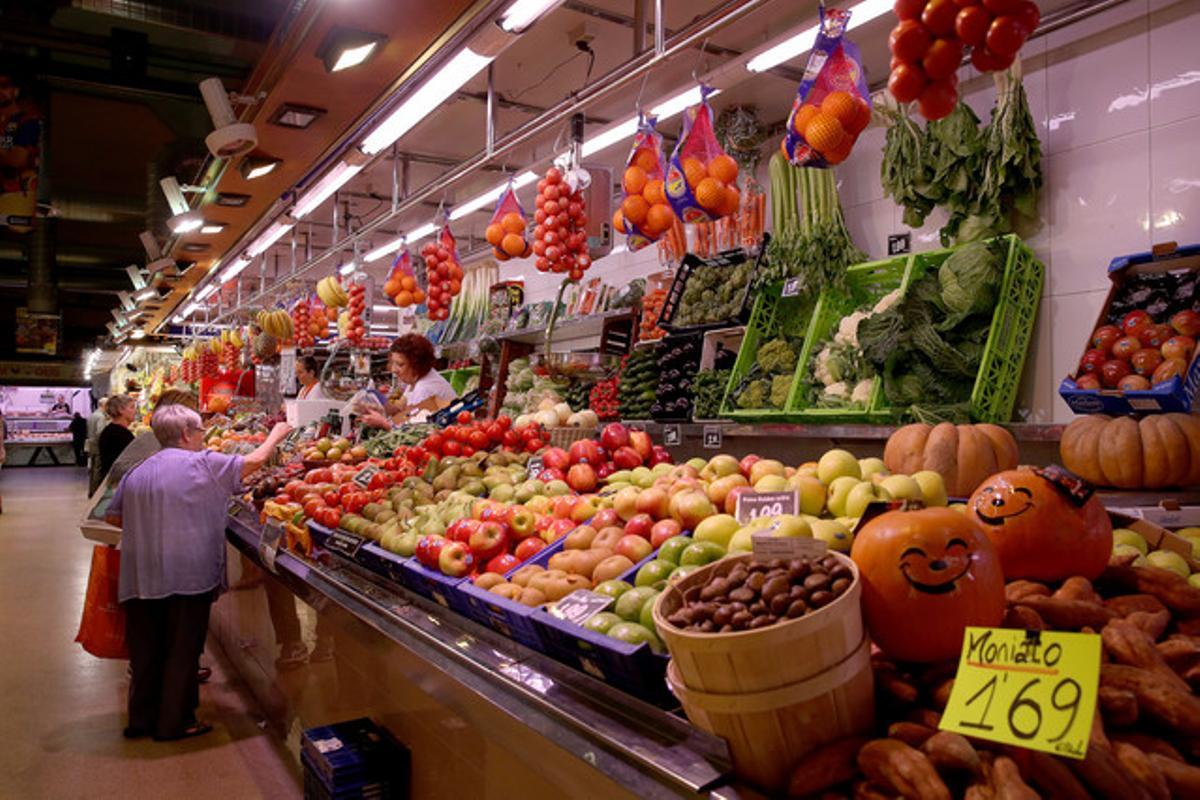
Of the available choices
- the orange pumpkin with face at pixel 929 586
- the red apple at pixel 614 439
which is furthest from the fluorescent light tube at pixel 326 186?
the orange pumpkin with face at pixel 929 586

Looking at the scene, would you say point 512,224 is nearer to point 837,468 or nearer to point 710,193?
point 710,193

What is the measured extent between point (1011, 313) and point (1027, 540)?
2.77 m

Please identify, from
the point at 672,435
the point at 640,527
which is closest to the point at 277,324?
the point at 672,435

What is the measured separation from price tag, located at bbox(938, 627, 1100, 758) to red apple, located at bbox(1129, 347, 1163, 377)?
266 centimetres

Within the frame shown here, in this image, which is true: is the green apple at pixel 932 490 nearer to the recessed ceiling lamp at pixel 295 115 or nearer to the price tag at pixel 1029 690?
the price tag at pixel 1029 690

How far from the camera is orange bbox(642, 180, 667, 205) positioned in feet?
14.2

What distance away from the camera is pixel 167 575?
Result: 4559mm

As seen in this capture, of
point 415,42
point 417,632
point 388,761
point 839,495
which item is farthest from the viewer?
point 415,42

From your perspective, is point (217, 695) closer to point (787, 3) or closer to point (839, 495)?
point (839, 495)

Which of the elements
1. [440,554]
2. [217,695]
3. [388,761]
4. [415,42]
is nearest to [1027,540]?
[440,554]

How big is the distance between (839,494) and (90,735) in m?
4.45

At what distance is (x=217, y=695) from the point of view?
5309 mm

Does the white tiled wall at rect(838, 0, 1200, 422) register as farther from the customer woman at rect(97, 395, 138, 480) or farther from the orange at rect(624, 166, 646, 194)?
the customer woman at rect(97, 395, 138, 480)

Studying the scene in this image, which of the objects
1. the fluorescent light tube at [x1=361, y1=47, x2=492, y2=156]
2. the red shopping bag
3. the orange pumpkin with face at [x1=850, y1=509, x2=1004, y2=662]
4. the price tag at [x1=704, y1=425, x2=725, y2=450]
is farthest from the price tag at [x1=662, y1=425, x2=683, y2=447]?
the orange pumpkin with face at [x1=850, y1=509, x2=1004, y2=662]
